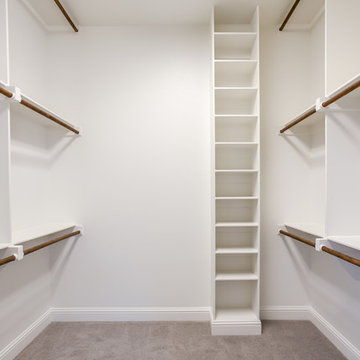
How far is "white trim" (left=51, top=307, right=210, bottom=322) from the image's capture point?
2.26m

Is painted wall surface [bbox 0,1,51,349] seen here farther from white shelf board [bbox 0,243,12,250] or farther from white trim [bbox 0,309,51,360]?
white shelf board [bbox 0,243,12,250]

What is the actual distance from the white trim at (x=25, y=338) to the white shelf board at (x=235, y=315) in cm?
145

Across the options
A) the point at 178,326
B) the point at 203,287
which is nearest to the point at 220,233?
the point at 203,287

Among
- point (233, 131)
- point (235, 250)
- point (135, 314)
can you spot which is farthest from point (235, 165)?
point (135, 314)

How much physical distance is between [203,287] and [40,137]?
1.94 m

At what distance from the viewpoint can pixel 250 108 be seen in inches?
90.4

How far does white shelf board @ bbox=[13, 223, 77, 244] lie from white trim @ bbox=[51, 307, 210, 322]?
0.78 metres

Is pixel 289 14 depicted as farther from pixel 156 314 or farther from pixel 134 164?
pixel 156 314

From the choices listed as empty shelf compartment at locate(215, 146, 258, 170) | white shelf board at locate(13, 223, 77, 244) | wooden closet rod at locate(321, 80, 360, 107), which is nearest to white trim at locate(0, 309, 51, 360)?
white shelf board at locate(13, 223, 77, 244)

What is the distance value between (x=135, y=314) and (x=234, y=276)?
952 mm

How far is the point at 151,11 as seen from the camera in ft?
6.99

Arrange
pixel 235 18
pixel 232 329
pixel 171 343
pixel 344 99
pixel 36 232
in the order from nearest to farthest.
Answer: pixel 344 99, pixel 36 232, pixel 171 343, pixel 232 329, pixel 235 18

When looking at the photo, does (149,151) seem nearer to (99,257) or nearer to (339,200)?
(99,257)

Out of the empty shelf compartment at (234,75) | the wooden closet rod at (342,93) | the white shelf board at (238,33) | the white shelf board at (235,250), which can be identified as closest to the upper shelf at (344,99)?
the wooden closet rod at (342,93)
